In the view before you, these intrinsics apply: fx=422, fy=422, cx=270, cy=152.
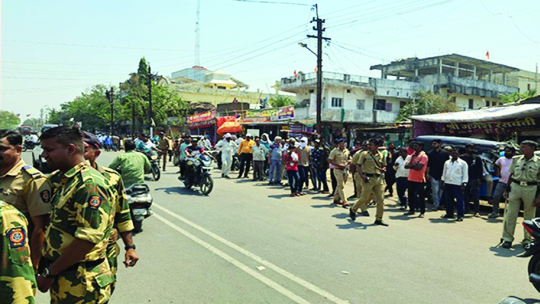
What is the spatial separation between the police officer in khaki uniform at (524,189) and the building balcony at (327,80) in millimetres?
28636

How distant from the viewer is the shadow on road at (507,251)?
6.68 m

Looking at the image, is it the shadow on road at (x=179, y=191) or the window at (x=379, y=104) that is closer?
the shadow on road at (x=179, y=191)

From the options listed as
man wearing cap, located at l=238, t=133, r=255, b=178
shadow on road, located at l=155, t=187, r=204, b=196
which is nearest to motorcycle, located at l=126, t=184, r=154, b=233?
shadow on road, located at l=155, t=187, r=204, b=196

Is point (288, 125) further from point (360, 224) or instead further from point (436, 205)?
point (360, 224)

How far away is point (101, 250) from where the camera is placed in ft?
8.73

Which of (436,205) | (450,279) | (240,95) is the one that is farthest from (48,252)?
(240,95)

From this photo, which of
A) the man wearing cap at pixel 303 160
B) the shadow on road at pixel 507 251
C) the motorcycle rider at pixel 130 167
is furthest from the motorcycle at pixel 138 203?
the man wearing cap at pixel 303 160

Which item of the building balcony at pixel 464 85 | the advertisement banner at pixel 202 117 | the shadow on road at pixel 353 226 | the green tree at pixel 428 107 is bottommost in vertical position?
the shadow on road at pixel 353 226

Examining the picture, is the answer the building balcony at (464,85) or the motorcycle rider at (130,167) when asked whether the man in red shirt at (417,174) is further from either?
the building balcony at (464,85)

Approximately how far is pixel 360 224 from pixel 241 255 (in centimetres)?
339

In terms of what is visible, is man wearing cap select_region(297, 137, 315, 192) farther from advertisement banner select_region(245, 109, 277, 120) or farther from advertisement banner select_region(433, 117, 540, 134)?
advertisement banner select_region(245, 109, 277, 120)

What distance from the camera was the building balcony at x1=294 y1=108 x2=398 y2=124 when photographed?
31812 millimetres

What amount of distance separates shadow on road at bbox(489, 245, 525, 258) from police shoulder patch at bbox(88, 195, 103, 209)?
633cm

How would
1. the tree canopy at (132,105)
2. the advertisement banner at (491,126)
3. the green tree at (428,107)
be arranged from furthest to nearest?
the tree canopy at (132,105) < the green tree at (428,107) < the advertisement banner at (491,126)
